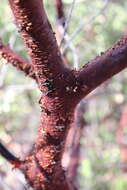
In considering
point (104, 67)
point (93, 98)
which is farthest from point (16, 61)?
point (93, 98)

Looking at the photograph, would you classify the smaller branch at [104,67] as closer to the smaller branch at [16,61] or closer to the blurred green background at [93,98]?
the smaller branch at [16,61]

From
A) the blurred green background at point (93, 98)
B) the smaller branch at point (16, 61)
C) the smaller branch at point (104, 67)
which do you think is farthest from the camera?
the blurred green background at point (93, 98)

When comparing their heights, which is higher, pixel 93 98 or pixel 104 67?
pixel 104 67

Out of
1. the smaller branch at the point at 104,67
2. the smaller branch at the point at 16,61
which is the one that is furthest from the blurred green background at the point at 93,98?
the smaller branch at the point at 104,67

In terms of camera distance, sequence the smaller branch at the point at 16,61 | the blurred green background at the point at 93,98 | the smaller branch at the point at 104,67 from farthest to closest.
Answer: the blurred green background at the point at 93,98
the smaller branch at the point at 16,61
the smaller branch at the point at 104,67

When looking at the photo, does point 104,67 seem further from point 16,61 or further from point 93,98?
point 93,98

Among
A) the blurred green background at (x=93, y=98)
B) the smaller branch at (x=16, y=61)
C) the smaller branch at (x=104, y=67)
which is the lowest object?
the blurred green background at (x=93, y=98)

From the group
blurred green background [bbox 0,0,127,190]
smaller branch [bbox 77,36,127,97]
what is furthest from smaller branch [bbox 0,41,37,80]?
blurred green background [bbox 0,0,127,190]

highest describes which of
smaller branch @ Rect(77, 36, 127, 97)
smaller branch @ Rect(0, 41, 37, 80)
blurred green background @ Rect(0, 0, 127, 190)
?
smaller branch @ Rect(77, 36, 127, 97)

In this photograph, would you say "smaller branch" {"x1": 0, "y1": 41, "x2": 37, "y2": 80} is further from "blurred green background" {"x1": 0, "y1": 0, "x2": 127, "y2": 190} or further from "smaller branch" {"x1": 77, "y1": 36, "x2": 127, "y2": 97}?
"blurred green background" {"x1": 0, "y1": 0, "x2": 127, "y2": 190}

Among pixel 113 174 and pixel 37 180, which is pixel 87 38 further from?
pixel 37 180

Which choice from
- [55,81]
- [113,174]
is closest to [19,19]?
[55,81]
